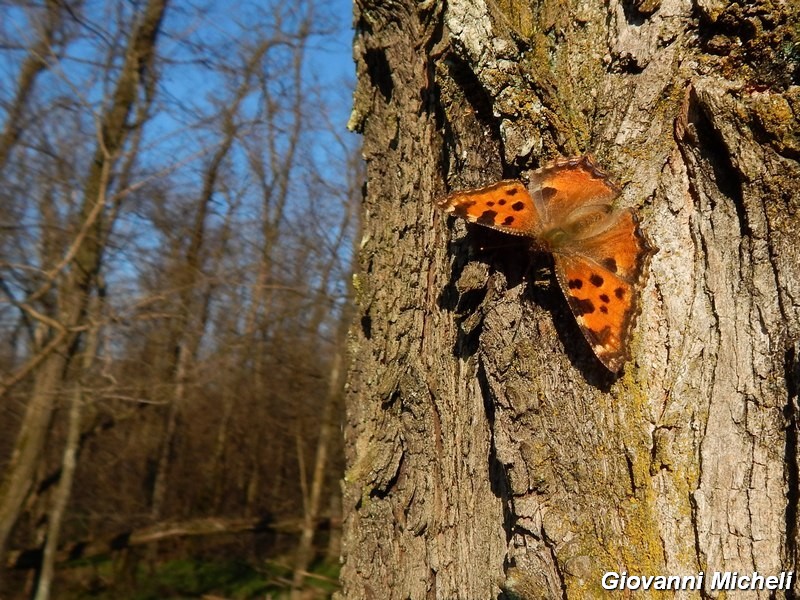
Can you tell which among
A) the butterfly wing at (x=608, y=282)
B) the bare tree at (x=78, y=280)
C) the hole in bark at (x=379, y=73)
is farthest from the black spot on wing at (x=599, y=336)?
the bare tree at (x=78, y=280)

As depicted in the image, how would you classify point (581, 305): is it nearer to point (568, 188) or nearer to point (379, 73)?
point (568, 188)

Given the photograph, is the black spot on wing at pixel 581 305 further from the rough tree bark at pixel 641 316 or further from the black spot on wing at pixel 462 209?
the black spot on wing at pixel 462 209

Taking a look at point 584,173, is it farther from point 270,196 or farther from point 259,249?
point 270,196

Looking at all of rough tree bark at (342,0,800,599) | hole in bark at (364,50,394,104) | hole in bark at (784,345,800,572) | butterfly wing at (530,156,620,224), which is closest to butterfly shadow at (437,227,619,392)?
rough tree bark at (342,0,800,599)

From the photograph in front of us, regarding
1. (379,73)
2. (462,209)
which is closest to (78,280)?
(379,73)

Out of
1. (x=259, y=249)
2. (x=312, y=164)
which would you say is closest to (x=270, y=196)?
(x=312, y=164)

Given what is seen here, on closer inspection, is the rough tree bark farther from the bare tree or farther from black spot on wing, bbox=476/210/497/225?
the bare tree

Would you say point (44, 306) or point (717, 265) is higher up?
point (44, 306)
